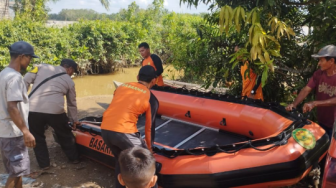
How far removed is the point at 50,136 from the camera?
15.7 feet

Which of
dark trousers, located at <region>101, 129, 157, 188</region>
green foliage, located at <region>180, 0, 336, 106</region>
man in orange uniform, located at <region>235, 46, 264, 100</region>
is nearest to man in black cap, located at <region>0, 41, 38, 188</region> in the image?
dark trousers, located at <region>101, 129, 157, 188</region>

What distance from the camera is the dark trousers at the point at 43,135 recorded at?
3.40 meters

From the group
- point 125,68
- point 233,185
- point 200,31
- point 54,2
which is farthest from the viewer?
point 54,2

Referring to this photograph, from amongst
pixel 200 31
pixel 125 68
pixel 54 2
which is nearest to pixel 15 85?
pixel 200 31

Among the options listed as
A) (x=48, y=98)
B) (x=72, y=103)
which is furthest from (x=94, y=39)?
(x=48, y=98)

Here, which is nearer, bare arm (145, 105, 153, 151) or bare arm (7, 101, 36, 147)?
bare arm (7, 101, 36, 147)

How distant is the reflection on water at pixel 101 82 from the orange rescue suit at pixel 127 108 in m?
6.11

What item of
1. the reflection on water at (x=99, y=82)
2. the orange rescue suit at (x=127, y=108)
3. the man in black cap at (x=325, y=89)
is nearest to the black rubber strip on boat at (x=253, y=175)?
the man in black cap at (x=325, y=89)

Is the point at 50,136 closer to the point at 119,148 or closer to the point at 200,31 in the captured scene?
the point at 119,148

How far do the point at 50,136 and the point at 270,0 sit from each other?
382 centimetres

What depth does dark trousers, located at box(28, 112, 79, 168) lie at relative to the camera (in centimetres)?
340

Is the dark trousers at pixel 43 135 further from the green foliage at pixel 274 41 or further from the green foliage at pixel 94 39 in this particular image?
the green foliage at pixel 94 39

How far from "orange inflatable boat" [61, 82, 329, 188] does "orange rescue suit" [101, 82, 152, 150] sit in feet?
1.90

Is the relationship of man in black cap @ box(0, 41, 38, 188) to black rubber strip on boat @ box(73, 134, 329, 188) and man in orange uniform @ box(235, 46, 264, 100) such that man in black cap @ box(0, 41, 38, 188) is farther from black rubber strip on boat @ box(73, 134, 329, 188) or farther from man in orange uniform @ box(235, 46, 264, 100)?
man in orange uniform @ box(235, 46, 264, 100)
